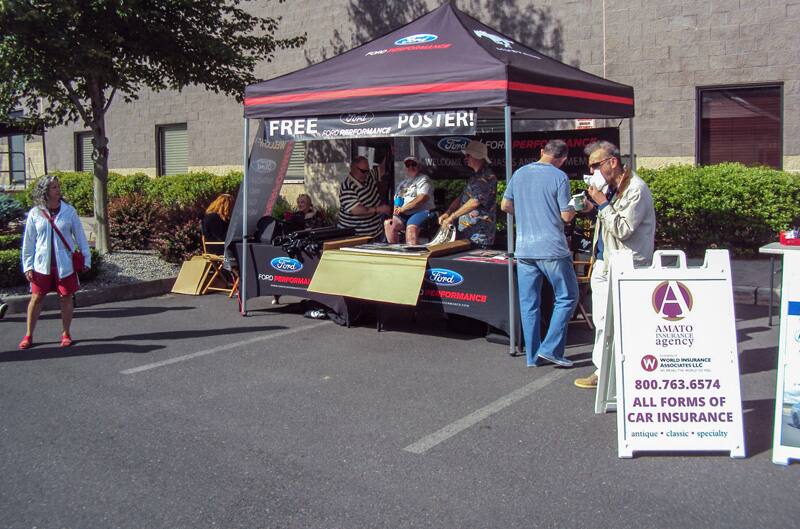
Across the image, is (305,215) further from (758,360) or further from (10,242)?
(758,360)

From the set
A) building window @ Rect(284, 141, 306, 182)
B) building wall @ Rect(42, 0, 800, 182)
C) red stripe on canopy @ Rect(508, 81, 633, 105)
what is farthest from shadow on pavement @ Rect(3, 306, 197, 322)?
building window @ Rect(284, 141, 306, 182)

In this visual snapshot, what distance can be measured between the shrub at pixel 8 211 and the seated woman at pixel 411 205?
8.27 m

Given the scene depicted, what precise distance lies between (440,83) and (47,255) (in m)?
4.03

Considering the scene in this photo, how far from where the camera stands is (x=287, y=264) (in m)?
8.80

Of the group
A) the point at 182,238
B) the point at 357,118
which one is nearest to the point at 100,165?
the point at 182,238

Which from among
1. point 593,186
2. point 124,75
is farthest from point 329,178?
point 593,186

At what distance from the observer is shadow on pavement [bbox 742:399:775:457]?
4809 mm

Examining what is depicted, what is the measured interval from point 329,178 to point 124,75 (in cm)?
478

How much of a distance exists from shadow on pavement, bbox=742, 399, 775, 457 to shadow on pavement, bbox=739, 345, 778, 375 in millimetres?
747

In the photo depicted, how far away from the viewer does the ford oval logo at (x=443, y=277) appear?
7.56m

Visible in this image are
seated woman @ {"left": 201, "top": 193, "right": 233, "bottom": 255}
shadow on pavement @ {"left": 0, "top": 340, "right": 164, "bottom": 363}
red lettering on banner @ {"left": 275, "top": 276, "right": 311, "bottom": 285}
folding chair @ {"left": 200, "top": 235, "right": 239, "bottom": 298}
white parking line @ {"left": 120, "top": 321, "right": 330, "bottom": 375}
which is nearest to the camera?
white parking line @ {"left": 120, "top": 321, "right": 330, "bottom": 375}

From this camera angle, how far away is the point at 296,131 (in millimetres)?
8578

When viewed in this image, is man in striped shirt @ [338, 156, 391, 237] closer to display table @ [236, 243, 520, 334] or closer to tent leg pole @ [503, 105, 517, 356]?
display table @ [236, 243, 520, 334]

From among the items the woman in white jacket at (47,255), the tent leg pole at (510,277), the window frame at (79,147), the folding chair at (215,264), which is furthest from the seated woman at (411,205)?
the window frame at (79,147)
